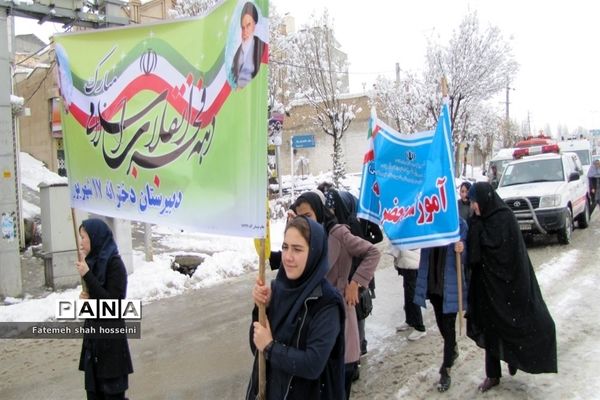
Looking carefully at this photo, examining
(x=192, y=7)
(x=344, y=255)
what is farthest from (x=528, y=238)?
(x=192, y=7)

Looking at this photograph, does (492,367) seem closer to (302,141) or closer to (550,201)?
(550,201)

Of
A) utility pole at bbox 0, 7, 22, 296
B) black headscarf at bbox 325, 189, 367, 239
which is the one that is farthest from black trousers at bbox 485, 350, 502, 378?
utility pole at bbox 0, 7, 22, 296

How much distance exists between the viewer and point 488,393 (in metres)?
4.25

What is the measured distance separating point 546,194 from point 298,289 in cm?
Answer: 1075

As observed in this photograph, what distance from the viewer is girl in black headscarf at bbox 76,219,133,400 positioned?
11.0 feet

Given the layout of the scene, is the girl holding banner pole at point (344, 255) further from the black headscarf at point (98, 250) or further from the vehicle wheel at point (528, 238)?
the vehicle wheel at point (528, 238)

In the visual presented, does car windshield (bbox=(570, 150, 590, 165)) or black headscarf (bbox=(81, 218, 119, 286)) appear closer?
black headscarf (bbox=(81, 218, 119, 286))

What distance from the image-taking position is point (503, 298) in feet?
13.5

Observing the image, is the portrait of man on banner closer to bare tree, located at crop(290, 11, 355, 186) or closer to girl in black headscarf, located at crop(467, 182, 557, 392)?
girl in black headscarf, located at crop(467, 182, 557, 392)

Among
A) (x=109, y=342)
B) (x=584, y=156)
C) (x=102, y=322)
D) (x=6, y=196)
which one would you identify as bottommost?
(x=109, y=342)

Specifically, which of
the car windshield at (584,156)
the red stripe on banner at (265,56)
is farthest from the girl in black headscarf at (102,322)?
the car windshield at (584,156)

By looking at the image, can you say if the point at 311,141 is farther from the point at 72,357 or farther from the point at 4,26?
the point at 72,357

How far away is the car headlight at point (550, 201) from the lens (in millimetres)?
11266

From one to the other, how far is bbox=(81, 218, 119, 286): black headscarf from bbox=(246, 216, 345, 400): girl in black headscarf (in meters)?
1.49
